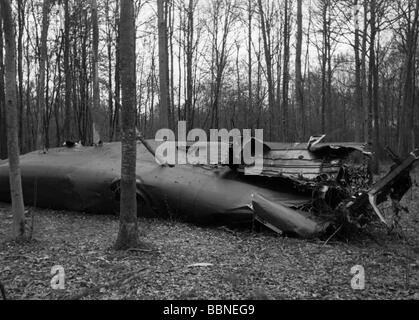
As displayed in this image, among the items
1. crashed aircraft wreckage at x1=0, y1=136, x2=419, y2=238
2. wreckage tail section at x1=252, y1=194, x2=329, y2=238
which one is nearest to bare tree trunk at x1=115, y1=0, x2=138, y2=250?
crashed aircraft wreckage at x1=0, y1=136, x2=419, y2=238

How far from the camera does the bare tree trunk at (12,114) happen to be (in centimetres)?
581

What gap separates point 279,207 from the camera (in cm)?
702

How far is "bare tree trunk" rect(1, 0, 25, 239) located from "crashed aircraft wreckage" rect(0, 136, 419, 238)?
1638mm

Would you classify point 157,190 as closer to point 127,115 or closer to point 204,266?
point 127,115

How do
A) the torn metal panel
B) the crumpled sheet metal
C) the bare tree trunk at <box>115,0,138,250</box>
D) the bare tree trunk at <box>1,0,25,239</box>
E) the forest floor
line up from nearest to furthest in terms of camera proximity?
the forest floor → the bare tree trunk at <box>115,0,138,250</box> → the bare tree trunk at <box>1,0,25,239</box> → the crumpled sheet metal → the torn metal panel

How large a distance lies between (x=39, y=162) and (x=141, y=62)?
20610 millimetres

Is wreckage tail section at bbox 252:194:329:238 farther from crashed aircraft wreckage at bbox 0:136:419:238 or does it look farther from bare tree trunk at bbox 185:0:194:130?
bare tree trunk at bbox 185:0:194:130

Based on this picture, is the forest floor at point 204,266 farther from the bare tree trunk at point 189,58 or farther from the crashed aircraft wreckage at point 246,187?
the bare tree trunk at point 189,58

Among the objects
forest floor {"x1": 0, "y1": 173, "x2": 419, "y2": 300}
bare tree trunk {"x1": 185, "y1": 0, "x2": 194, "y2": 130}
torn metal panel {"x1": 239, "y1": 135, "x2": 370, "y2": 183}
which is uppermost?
bare tree trunk {"x1": 185, "y1": 0, "x2": 194, "y2": 130}

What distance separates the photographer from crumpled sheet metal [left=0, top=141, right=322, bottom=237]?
23.8 ft

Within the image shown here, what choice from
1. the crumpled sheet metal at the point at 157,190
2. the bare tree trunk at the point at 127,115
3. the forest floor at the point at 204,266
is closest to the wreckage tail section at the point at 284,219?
the crumpled sheet metal at the point at 157,190

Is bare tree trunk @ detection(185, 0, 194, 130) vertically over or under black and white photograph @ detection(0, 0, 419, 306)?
over

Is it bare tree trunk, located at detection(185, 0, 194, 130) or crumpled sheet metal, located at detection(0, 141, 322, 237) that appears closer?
crumpled sheet metal, located at detection(0, 141, 322, 237)

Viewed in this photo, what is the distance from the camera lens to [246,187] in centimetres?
764
